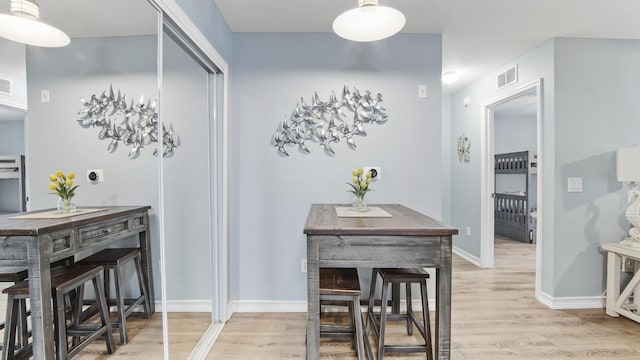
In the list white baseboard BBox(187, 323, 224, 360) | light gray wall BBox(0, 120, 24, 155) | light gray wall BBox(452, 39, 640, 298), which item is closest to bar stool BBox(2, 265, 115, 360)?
light gray wall BBox(0, 120, 24, 155)

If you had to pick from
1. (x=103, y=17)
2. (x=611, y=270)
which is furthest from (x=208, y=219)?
(x=611, y=270)

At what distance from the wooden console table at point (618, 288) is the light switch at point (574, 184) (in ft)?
1.69

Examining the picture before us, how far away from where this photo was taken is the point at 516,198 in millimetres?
5711

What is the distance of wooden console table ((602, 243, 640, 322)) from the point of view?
259cm

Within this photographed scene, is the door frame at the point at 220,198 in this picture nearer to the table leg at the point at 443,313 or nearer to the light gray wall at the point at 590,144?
the table leg at the point at 443,313

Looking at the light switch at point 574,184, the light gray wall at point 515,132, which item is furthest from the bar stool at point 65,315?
the light gray wall at point 515,132

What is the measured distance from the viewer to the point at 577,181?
9.34 ft

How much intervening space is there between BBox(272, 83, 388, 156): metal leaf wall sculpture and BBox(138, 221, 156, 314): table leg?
1387mm

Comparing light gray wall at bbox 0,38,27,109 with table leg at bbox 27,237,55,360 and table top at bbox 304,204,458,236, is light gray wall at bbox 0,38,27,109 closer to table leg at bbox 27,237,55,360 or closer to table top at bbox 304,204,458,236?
table leg at bbox 27,237,55,360

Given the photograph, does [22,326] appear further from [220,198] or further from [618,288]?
[618,288]

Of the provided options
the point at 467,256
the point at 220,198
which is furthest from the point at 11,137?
the point at 467,256

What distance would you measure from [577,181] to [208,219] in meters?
3.19

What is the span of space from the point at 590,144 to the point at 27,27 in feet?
12.4

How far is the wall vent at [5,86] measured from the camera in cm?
79
